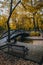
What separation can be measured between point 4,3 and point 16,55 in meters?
6.13

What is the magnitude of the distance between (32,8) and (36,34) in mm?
13281

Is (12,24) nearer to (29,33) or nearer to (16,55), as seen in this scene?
(29,33)

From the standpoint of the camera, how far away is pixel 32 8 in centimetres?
1345

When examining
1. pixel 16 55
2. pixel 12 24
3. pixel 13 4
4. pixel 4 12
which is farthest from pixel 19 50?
pixel 12 24

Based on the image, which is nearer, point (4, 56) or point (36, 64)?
point (36, 64)

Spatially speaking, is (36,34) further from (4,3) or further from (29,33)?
(4,3)

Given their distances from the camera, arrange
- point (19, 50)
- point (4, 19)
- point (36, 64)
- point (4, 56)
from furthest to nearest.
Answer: point (4, 19), point (19, 50), point (4, 56), point (36, 64)

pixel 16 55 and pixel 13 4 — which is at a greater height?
pixel 13 4

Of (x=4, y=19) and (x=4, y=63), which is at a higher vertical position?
(x=4, y=19)

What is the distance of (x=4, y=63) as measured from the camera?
11.0 metres

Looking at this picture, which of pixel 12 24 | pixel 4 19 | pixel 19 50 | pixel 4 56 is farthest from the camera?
pixel 12 24

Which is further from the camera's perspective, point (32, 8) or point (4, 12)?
point (4, 12)

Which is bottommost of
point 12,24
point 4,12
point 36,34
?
point 36,34

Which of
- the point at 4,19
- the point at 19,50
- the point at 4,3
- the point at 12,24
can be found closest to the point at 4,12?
the point at 4,19
